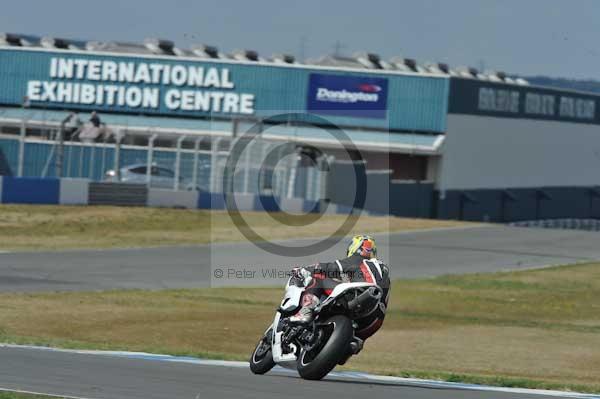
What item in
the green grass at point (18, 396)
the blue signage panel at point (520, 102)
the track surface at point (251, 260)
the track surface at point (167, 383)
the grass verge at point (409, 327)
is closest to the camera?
the green grass at point (18, 396)

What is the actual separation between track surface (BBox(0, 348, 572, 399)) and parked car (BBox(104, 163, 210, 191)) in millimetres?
23803

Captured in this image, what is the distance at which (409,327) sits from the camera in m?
19.3

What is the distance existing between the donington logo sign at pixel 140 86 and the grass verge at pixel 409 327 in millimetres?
34605

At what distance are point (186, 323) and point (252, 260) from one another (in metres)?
9.41

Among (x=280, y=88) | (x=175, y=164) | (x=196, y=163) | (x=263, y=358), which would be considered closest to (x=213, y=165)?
(x=196, y=163)

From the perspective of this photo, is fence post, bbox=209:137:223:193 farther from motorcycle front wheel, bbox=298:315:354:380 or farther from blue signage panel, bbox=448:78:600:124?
motorcycle front wheel, bbox=298:315:354:380

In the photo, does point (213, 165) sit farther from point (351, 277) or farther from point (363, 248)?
point (351, 277)

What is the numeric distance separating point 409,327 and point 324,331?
350 inches

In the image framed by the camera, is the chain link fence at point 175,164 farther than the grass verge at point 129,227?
Yes

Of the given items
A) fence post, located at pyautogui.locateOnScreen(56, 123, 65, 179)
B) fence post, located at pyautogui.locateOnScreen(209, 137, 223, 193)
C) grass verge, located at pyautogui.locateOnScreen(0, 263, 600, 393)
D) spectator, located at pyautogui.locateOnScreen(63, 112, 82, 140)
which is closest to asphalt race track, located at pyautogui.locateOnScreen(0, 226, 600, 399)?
grass verge, located at pyautogui.locateOnScreen(0, 263, 600, 393)

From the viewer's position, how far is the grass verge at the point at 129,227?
30031 millimetres

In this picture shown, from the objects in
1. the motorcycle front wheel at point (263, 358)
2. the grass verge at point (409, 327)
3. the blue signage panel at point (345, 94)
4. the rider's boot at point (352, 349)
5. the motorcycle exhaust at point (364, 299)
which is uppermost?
the blue signage panel at point (345, 94)

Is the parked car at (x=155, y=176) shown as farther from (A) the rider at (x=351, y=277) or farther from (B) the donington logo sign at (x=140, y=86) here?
(A) the rider at (x=351, y=277)

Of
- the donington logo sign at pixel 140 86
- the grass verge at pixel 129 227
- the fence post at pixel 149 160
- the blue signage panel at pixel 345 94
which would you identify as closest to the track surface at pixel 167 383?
the grass verge at pixel 129 227
